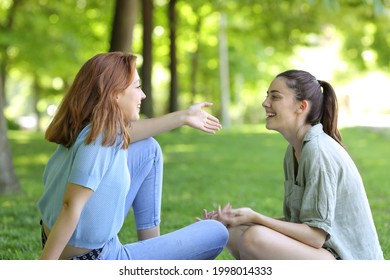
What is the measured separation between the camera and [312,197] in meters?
3.37

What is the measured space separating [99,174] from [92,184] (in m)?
A: 0.06

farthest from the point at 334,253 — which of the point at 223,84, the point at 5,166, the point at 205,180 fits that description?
the point at 223,84

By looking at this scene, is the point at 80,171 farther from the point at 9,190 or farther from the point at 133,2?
the point at 133,2

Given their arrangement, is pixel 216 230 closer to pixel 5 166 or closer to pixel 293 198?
pixel 293 198

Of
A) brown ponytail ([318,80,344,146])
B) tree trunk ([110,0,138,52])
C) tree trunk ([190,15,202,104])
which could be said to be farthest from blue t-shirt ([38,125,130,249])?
tree trunk ([190,15,202,104])

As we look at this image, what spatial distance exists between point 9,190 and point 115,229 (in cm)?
489

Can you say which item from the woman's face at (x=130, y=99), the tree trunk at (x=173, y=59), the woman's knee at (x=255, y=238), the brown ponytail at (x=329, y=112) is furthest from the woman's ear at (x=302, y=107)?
the tree trunk at (x=173, y=59)

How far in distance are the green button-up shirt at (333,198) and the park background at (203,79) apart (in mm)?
1772

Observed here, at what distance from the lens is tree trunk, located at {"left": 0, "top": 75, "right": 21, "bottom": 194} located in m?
7.59

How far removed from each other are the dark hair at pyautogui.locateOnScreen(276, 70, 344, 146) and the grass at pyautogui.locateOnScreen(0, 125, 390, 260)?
1.44 meters

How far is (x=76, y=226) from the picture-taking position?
3.14m

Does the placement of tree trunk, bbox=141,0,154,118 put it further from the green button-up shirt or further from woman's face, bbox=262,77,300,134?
the green button-up shirt

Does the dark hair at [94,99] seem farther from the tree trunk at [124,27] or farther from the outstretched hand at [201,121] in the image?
the tree trunk at [124,27]
